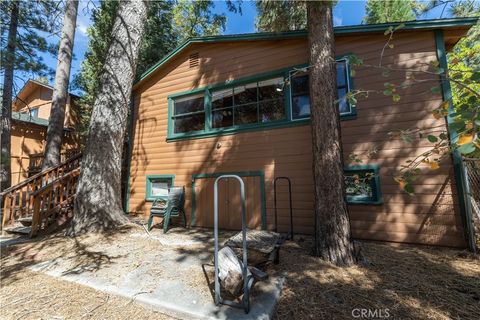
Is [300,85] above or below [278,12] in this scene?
below

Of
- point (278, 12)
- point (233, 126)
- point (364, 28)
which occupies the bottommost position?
point (233, 126)

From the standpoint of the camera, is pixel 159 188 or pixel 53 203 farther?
A: pixel 159 188

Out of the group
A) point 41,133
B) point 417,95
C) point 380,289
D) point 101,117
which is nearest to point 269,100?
point 417,95

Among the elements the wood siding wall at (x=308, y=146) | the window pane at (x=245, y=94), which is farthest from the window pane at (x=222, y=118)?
the wood siding wall at (x=308, y=146)

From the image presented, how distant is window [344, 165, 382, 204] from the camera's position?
4426 mm

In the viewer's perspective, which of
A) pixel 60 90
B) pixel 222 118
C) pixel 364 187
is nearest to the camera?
pixel 364 187

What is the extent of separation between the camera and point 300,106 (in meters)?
5.31

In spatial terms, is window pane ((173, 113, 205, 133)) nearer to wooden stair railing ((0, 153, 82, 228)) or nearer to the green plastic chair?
the green plastic chair

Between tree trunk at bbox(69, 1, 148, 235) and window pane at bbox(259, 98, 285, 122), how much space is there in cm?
341

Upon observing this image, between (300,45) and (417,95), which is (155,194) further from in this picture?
(417,95)

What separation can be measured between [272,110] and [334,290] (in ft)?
13.3

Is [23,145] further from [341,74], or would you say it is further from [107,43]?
[341,74]

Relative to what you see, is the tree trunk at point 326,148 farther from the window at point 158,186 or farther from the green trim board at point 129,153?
the green trim board at point 129,153

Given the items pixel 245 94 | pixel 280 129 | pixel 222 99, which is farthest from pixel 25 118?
pixel 280 129
